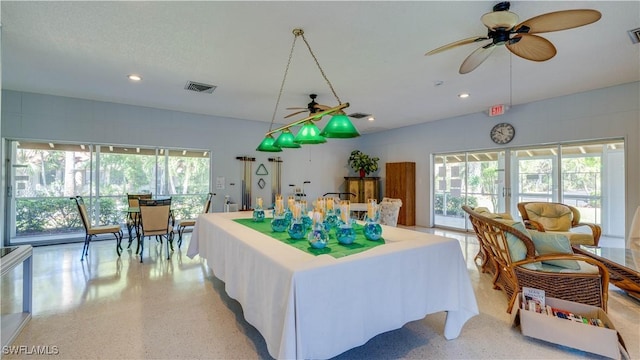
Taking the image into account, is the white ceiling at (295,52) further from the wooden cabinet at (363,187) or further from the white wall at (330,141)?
the wooden cabinet at (363,187)

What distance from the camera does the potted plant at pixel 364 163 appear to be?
8.35 metres

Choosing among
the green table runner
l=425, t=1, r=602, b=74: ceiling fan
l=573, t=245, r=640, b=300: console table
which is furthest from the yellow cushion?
the green table runner

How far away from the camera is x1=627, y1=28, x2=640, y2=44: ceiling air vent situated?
9.10ft

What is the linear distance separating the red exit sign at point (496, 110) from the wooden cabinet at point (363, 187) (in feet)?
11.7

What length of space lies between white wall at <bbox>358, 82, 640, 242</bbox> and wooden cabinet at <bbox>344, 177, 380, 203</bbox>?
972 millimetres

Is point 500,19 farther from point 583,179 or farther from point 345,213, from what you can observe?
point 583,179

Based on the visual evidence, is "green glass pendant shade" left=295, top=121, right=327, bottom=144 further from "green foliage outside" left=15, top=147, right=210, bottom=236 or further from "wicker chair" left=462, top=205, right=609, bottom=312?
"green foliage outside" left=15, top=147, right=210, bottom=236

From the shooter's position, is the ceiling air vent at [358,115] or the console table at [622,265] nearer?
the console table at [622,265]

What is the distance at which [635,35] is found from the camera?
2850mm

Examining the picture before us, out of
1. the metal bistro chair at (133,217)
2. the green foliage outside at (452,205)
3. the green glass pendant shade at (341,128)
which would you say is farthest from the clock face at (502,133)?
the metal bistro chair at (133,217)

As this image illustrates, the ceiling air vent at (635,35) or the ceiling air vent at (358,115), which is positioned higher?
the ceiling air vent at (358,115)

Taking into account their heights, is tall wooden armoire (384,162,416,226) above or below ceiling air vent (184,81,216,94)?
below

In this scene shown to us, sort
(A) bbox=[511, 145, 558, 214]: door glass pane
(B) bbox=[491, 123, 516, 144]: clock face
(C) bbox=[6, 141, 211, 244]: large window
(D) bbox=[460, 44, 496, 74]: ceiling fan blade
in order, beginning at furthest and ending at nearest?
(B) bbox=[491, 123, 516, 144]: clock face < (A) bbox=[511, 145, 558, 214]: door glass pane < (C) bbox=[6, 141, 211, 244]: large window < (D) bbox=[460, 44, 496, 74]: ceiling fan blade

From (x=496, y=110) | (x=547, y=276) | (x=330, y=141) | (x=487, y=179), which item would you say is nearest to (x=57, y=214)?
(x=330, y=141)
